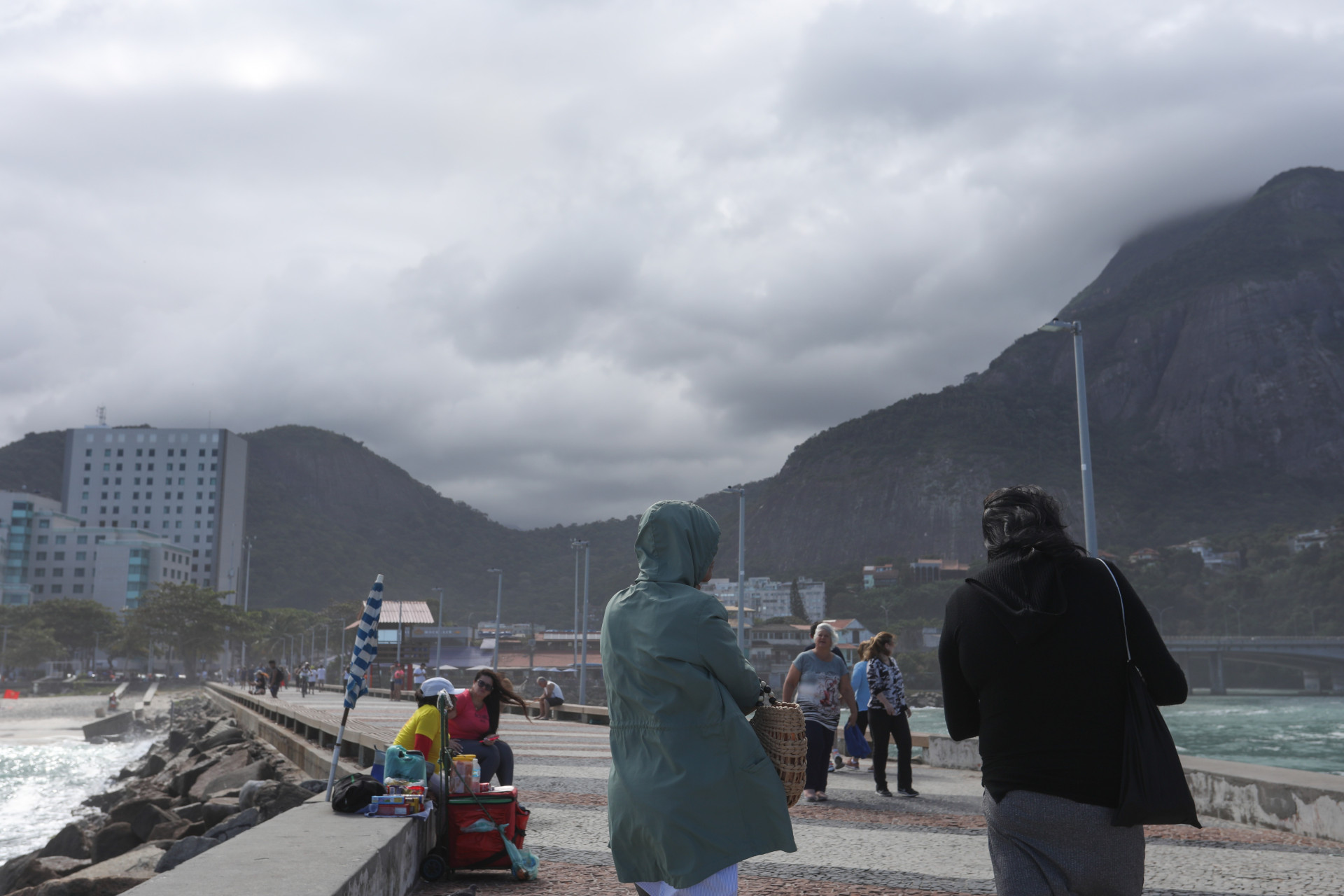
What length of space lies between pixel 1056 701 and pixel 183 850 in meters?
9.59

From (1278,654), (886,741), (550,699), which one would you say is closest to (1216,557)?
Answer: (1278,654)

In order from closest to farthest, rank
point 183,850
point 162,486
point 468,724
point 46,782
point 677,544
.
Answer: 1. point 677,544
2. point 468,724
3. point 183,850
4. point 46,782
5. point 162,486

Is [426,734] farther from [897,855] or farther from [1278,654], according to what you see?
[1278,654]

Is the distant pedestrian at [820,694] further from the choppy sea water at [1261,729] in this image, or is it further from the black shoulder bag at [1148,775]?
the choppy sea water at [1261,729]

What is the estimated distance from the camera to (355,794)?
6180 millimetres

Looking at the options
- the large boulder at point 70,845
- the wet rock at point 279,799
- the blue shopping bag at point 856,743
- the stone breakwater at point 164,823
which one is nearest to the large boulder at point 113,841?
the stone breakwater at point 164,823

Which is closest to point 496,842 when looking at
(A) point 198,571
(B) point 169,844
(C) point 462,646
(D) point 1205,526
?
(B) point 169,844

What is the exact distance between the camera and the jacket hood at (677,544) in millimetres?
3486

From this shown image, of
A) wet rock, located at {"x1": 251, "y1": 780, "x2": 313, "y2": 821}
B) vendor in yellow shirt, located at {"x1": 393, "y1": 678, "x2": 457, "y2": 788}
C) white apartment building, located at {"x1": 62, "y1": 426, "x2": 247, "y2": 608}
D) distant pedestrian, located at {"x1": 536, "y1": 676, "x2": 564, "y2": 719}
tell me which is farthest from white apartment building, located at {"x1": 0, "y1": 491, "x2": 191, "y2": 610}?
vendor in yellow shirt, located at {"x1": 393, "y1": 678, "x2": 457, "y2": 788}

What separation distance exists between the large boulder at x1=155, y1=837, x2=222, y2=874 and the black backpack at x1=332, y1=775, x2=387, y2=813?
173 inches

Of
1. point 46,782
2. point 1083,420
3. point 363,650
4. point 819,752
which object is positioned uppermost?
point 1083,420

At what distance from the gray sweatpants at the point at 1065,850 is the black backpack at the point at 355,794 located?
4.39 meters

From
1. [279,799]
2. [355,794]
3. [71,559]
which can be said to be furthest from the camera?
Result: [71,559]

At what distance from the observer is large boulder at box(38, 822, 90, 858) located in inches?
596
